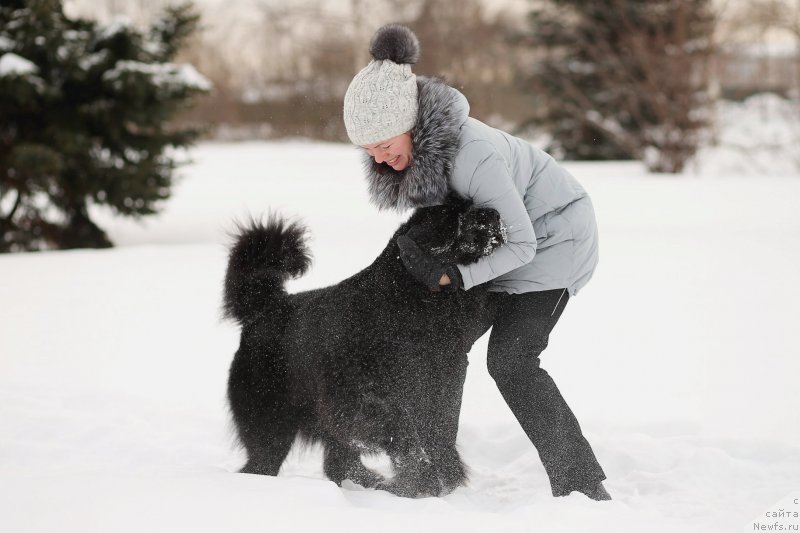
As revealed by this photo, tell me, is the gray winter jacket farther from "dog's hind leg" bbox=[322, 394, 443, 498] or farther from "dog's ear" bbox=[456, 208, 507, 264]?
"dog's hind leg" bbox=[322, 394, 443, 498]

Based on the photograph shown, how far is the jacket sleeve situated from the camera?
7.40 feet

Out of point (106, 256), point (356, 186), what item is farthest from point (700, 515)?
point (356, 186)

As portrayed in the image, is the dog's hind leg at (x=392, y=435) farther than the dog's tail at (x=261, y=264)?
No

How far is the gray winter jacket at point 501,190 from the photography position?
2264 mm

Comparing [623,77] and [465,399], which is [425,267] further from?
[623,77]

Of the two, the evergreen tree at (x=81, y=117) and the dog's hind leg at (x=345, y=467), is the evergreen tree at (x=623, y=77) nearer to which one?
the evergreen tree at (x=81, y=117)

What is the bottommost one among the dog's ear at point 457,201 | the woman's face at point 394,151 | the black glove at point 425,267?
the black glove at point 425,267

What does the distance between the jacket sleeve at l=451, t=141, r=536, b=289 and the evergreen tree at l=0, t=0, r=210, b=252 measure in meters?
6.05

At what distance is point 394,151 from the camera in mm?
2369

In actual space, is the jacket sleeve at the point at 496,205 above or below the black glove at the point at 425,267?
above

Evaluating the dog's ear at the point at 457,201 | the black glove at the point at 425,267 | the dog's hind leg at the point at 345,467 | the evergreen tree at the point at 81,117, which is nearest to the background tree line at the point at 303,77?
the evergreen tree at the point at 81,117

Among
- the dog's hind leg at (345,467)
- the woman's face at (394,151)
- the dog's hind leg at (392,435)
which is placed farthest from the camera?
the dog's hind leg at (345,467)

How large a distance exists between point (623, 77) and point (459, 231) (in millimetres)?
12911

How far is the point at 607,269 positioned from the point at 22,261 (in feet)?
16.7
